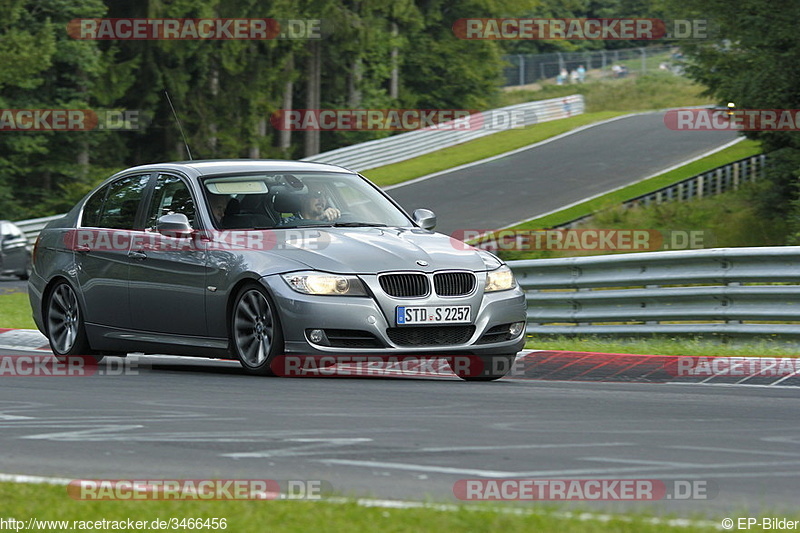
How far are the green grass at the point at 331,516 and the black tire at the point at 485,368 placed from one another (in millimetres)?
5514

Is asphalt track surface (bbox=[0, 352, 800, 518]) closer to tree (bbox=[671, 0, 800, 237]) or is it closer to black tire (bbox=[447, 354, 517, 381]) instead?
black tire (bbox=[447, 354, 517, 381])

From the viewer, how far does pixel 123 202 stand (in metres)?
12.3

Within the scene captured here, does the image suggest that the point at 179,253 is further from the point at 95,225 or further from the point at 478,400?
the point at 478,400

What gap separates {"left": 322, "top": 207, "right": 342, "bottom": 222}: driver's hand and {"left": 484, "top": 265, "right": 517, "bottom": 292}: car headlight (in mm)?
1307

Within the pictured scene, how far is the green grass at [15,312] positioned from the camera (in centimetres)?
1656

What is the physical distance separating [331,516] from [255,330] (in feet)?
17.6

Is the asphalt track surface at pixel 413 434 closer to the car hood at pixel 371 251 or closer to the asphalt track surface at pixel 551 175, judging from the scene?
the car hood at pixel 371 251

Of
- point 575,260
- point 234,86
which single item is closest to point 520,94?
point 234,86

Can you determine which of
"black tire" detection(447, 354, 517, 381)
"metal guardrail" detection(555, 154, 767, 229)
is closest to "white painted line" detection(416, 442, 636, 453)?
"black tire" detection(447, 354, 517, 381)

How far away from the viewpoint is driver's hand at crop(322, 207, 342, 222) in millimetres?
11164

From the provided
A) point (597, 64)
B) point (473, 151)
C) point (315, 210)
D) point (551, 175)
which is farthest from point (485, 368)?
point (597, 64)

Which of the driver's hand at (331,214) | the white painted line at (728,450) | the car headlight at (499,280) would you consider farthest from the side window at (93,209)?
the white painted line at (728,450)

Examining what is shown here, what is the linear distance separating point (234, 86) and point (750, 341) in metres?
39.2

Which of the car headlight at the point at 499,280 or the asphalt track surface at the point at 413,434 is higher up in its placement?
the car headlight at the point at 499,280
